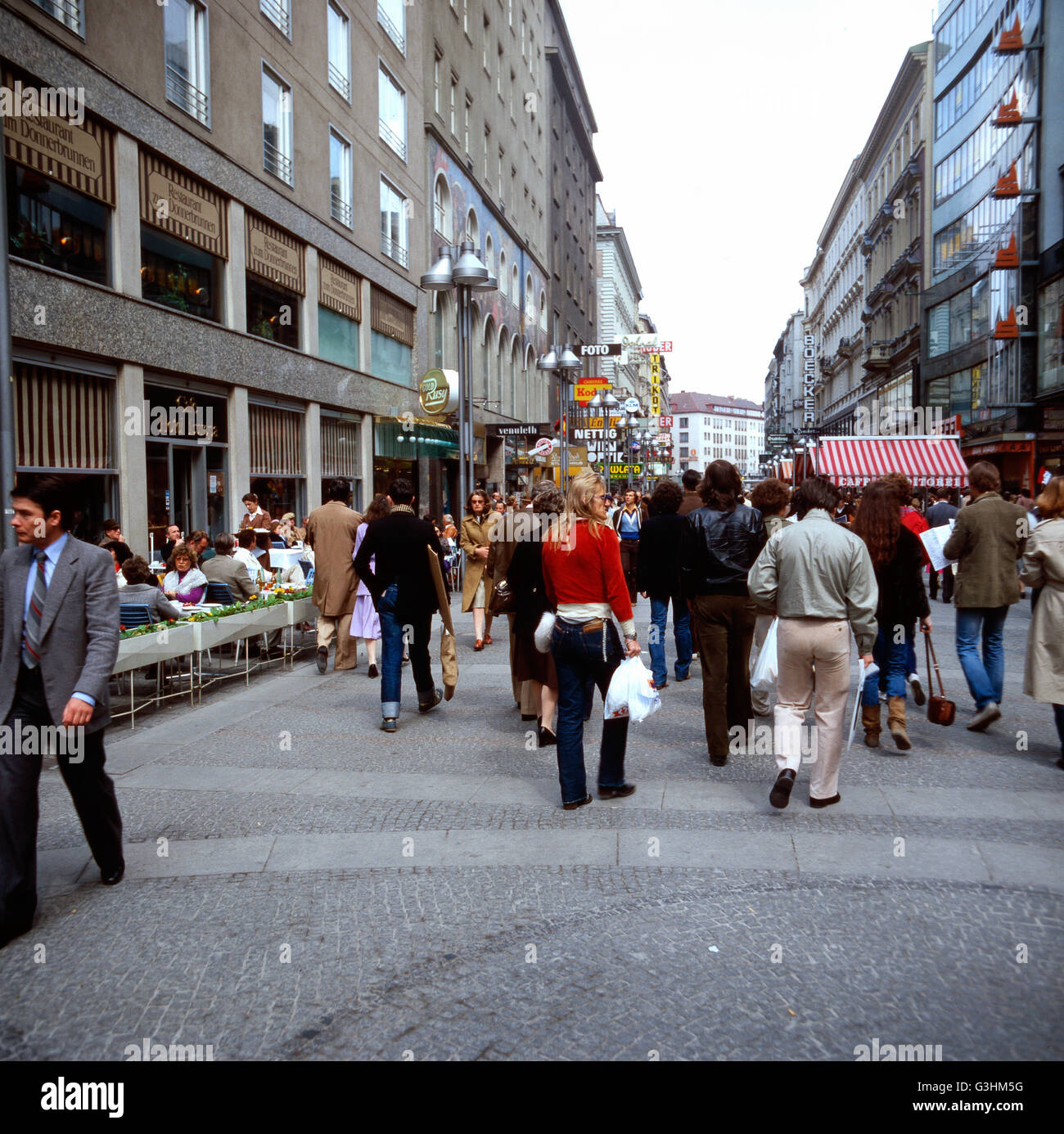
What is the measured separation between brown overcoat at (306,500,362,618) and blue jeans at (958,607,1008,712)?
19.0 ft

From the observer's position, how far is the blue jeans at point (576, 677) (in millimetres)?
5727

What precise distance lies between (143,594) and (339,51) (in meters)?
Answer: 16.0

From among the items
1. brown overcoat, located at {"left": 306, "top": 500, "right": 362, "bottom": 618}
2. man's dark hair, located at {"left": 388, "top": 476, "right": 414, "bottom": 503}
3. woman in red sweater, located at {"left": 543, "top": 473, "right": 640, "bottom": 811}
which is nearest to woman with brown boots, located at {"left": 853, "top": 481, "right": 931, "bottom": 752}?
woman in red sweater, located at {"left": 543, "top": 473, "right": 640, "bottom": 811}

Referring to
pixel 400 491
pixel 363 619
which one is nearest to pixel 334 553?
pixel 363 619

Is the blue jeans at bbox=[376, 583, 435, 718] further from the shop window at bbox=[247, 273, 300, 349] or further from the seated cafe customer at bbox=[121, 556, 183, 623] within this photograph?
the shop window at bbox=[247, 273, 300, 349]

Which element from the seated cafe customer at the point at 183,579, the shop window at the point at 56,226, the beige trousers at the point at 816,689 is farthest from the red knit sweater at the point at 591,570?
the shop window at the point at 56,226

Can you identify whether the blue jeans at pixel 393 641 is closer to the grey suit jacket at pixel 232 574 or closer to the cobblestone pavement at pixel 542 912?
the cobblestone pavement at pixel 542 912

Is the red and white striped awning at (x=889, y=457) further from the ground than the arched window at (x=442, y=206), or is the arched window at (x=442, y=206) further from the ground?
the arched window at (x=442, y=206)

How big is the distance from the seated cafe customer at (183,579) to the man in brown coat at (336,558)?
121 centimetres

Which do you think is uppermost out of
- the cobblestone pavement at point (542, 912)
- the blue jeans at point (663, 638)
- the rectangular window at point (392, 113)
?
the rectangular window at point (392, 113)

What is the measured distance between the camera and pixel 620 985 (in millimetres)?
3645

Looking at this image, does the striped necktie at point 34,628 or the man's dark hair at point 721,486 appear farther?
the man's dark hair at point 721,486

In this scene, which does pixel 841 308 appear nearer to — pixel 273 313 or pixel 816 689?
pixel 273 313

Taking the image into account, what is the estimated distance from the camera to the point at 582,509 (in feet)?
18.9
